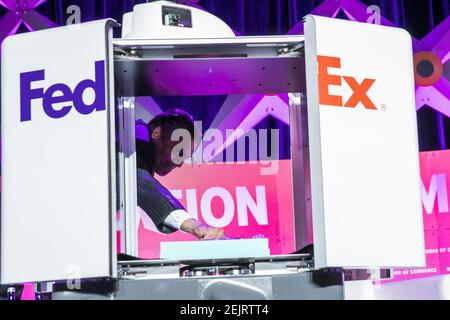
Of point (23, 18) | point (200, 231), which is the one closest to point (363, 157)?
point (200, 231)

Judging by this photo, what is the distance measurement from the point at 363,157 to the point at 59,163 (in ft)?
1.76

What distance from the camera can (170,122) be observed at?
209 centimetres

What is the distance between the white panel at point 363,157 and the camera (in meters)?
1.49

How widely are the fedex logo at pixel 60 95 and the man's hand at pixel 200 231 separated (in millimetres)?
512

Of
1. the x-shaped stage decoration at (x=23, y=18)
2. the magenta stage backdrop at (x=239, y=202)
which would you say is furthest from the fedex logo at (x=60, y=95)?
the x-shaped stage decoration at (x=23, y=18)

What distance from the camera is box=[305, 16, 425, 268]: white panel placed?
58.5 inches

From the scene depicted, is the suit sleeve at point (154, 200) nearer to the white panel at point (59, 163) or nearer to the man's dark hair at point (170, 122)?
the man's dark hair at point (170, 122)

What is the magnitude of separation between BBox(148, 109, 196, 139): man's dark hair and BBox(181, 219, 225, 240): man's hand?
249 mm

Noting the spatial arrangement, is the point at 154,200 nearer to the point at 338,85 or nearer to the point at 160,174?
the point at 160,174

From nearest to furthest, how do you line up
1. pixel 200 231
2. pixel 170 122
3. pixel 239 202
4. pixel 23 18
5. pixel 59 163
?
pixel 59 163, pixel 200 231, pixel 170 122, pixel 239 202, pixel 23 18
